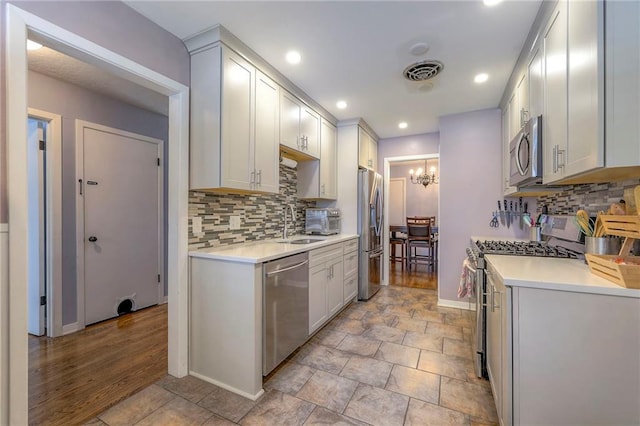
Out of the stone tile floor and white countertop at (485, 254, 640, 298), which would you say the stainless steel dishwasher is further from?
white countertop at (485, 254, 640, 298)

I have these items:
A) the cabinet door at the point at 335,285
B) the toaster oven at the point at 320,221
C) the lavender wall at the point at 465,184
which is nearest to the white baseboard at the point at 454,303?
the lavender wall at the point at 465,184

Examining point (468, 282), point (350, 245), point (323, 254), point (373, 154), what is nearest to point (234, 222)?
point (323, 254)

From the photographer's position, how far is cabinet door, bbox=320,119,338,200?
11.2 ft

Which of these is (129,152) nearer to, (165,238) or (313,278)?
(165,238)

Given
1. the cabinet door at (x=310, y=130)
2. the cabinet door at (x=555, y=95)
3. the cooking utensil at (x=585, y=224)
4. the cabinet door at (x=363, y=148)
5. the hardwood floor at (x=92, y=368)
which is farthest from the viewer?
the cabinet door at (x=363, y=148)

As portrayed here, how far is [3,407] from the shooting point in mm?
1207

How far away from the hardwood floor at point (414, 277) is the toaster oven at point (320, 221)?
1736 mm

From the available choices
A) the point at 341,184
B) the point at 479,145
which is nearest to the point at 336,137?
the point at 341,184

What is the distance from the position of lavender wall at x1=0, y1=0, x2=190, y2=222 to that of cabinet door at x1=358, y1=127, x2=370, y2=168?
2293 mm

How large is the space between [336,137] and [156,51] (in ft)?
7.81

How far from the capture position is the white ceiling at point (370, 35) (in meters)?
1.70

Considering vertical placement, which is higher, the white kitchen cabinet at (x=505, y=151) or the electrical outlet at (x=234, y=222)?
the white kitchen cabinet at (x=505, y=151)

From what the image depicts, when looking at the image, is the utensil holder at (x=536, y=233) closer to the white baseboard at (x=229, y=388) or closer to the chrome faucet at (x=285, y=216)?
the chrome faucet at (x=285, y=216)

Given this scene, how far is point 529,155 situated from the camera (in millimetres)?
1841
